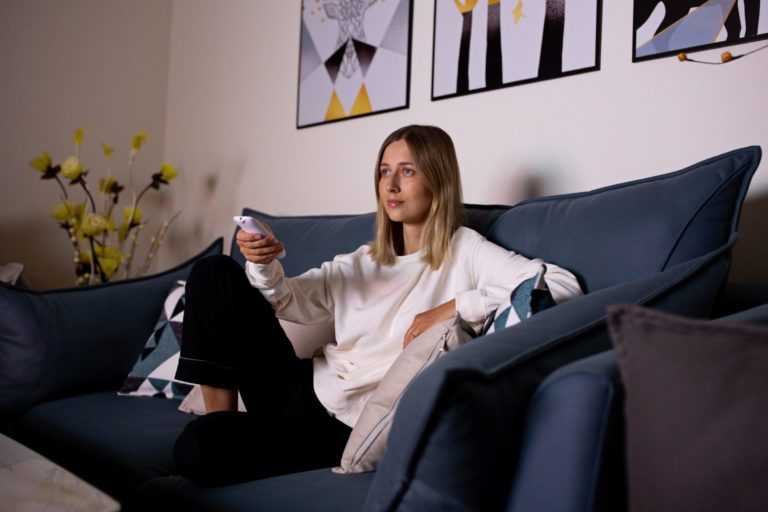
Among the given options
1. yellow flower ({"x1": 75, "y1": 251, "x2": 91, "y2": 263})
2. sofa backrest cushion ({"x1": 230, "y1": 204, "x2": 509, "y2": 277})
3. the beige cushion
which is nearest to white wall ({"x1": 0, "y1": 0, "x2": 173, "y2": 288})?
yellow flower ({"x1": 75, "y1": 251, "x2": 91, "y2": 263})

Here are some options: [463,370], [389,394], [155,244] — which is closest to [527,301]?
[389,394]

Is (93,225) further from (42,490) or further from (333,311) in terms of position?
(42,490)

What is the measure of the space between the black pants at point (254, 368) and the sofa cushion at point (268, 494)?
3.9 inches

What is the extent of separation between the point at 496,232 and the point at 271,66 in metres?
1.55

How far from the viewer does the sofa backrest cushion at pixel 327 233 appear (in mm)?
1557

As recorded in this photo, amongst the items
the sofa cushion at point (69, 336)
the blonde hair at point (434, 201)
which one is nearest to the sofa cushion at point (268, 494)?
the blonde hair at point (434, 201)

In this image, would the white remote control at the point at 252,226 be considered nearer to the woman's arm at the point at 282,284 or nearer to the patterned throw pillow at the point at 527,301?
the woman's arm at the point at 282,284

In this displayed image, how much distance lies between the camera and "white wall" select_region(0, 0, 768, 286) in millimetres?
1460

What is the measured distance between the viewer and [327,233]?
5.80 feet

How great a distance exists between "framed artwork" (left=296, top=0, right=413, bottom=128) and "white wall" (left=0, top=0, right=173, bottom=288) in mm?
1068

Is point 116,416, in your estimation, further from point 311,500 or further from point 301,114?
point 301,114

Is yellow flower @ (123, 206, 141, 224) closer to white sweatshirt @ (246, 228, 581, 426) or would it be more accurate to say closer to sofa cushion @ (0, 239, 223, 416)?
sofa cushion @ (0, 239, 223, 416)

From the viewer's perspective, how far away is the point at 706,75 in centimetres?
141

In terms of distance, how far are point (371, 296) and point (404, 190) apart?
26 cm
